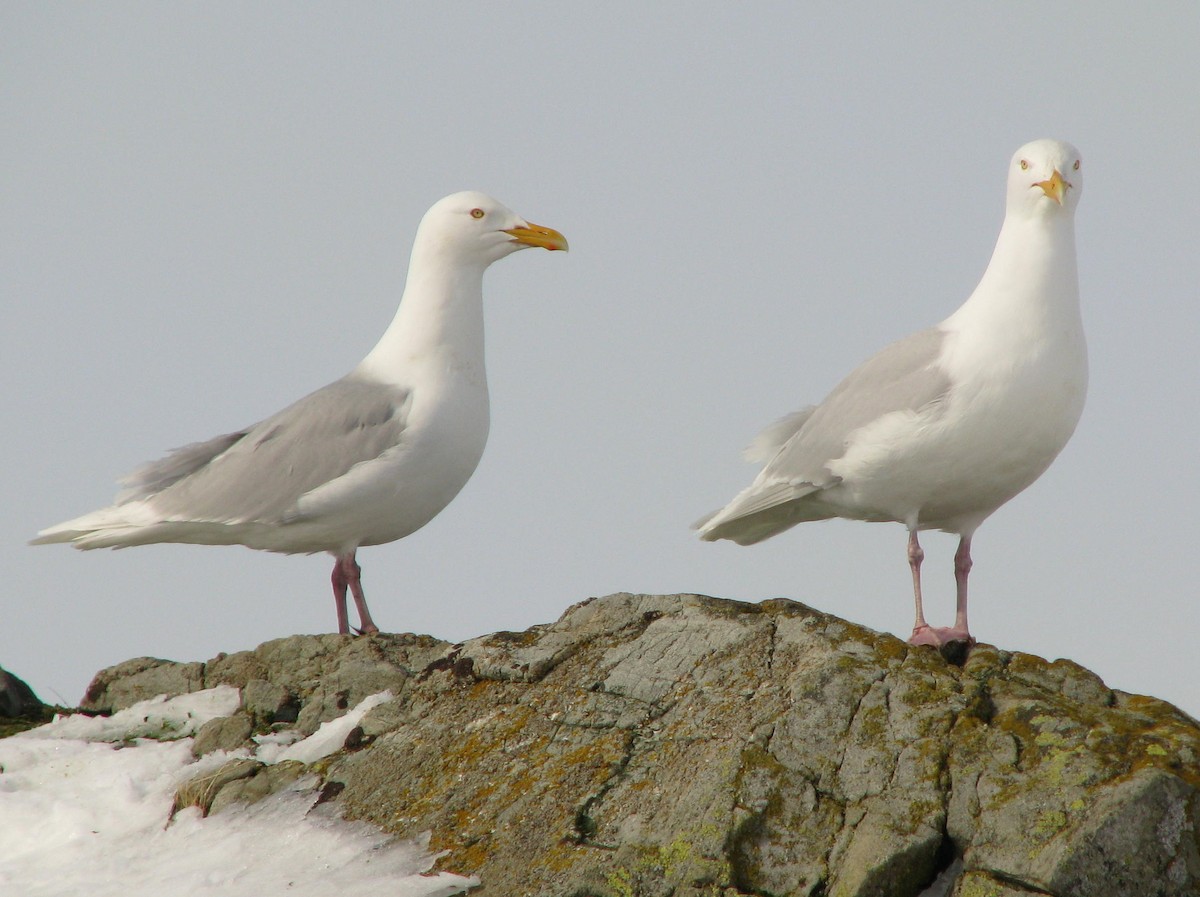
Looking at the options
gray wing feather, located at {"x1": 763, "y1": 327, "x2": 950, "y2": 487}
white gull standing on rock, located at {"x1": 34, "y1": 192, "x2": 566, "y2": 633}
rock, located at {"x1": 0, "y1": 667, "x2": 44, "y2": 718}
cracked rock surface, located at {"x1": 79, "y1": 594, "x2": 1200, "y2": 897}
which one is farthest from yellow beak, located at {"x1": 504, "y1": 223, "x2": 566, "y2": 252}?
rock, located at {"x1": 0, "y1": 667, "x2": 44, "y2": 718}

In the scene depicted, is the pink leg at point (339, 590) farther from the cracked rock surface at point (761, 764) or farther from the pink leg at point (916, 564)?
the pink leg at point (916, 564)

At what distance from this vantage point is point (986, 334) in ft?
29.5

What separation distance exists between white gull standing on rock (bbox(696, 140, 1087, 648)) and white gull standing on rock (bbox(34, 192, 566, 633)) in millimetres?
2258

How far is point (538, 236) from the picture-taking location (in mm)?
11688

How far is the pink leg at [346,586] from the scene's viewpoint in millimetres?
10547

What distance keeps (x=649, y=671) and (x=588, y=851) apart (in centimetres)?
126

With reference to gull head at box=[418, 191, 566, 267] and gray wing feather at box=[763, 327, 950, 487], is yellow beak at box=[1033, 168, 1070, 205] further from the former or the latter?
gull head at box=[418, 191, 566, 267]

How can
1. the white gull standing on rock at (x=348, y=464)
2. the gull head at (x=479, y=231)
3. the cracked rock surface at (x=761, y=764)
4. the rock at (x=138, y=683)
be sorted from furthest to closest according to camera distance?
the gull head at (x=479, y=231) → the white gull standing on rock at (x=348, y=464) → the rock at (x=138, y=683) → the cracked rock surface at (x=761, y=764)

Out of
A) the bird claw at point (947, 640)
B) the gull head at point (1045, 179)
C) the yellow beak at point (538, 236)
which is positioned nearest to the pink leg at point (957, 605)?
the bird claw at point (947, 640)

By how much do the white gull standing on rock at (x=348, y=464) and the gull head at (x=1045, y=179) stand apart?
393 centimetres

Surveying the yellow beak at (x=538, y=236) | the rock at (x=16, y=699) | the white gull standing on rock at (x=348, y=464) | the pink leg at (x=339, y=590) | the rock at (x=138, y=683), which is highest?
the yellow beak at (x=538, y=236)

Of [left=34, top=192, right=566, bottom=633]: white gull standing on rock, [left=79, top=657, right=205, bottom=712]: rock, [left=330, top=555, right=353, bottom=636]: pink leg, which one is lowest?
[left=79, top=657, right=205, bottom=712]: rock

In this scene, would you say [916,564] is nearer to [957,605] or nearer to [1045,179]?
[957,605]

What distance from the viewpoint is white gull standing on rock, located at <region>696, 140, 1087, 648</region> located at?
8.82 metres
